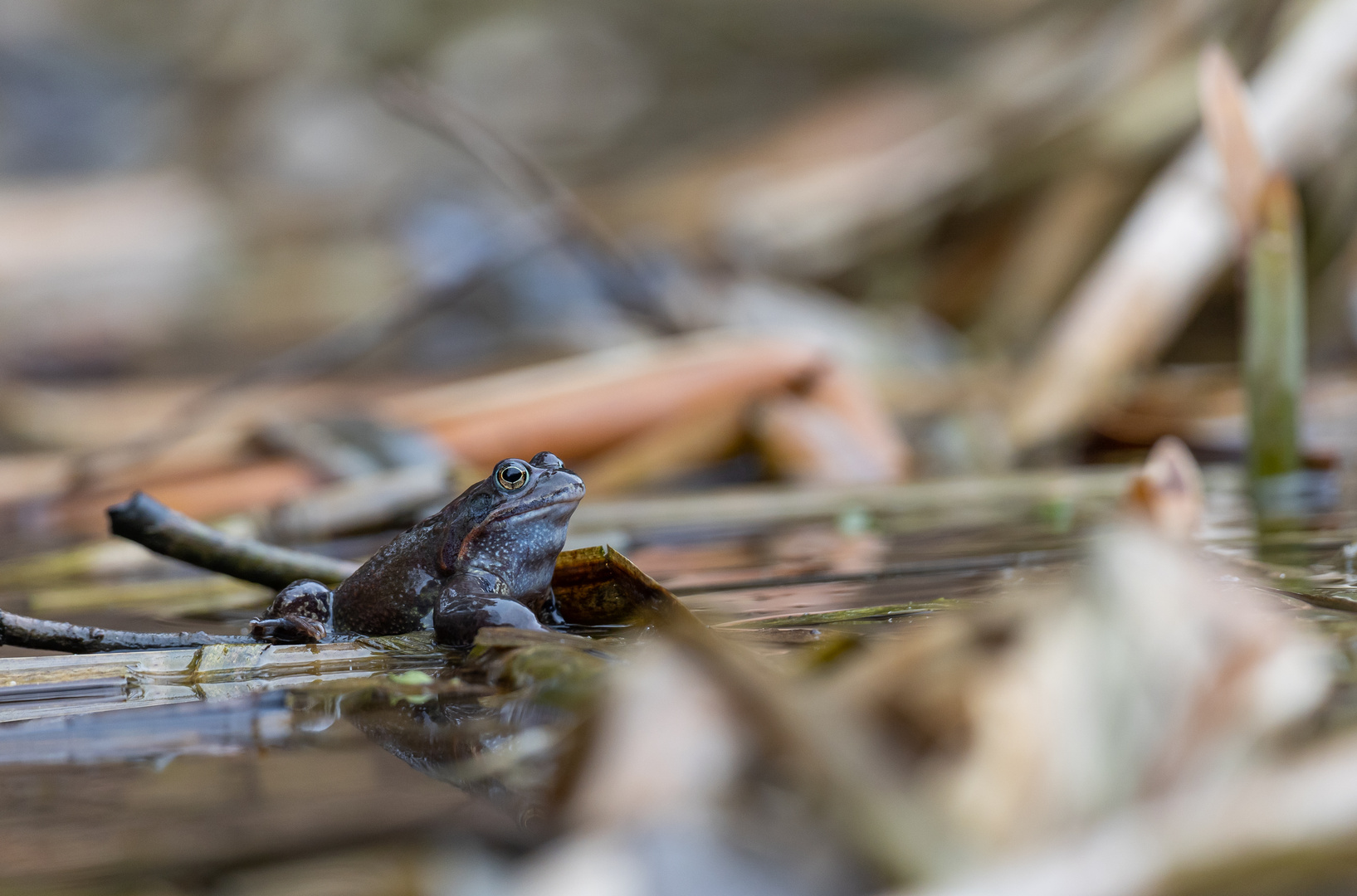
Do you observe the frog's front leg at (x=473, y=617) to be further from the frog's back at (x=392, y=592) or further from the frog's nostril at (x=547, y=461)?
the frog's nostril at (x=547, y=461)

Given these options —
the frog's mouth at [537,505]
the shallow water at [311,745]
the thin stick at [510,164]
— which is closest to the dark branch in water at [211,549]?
the shallow water at [311,745]

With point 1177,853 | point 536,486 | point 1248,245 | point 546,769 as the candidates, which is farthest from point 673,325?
point 1177,853

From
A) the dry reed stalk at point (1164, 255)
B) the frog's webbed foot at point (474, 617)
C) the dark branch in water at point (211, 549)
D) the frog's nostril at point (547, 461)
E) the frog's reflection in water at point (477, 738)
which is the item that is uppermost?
the dry reed stalk at point (1164, 255)

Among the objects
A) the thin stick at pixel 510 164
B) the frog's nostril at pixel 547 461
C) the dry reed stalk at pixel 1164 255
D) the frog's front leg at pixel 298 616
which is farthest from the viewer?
the dry reed stalk at pixel 1164 255

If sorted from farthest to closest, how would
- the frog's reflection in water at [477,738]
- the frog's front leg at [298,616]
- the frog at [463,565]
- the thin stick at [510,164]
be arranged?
the thin stick at [510,164], the frog at [463,565], the frog's front leg at [298,616], the frog's reflection in water at [477,738]

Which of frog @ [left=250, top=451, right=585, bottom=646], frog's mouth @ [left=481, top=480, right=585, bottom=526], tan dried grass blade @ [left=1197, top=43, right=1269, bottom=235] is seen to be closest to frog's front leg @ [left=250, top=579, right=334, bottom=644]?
frog @ [left=250, top=451, right=585, bottom=646]

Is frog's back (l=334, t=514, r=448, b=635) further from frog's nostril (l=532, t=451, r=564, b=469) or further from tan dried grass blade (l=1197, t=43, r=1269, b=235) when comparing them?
tan dried grass blade (l=1197, t=43, r=1269, b=235)

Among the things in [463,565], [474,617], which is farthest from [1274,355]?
[474,617]
